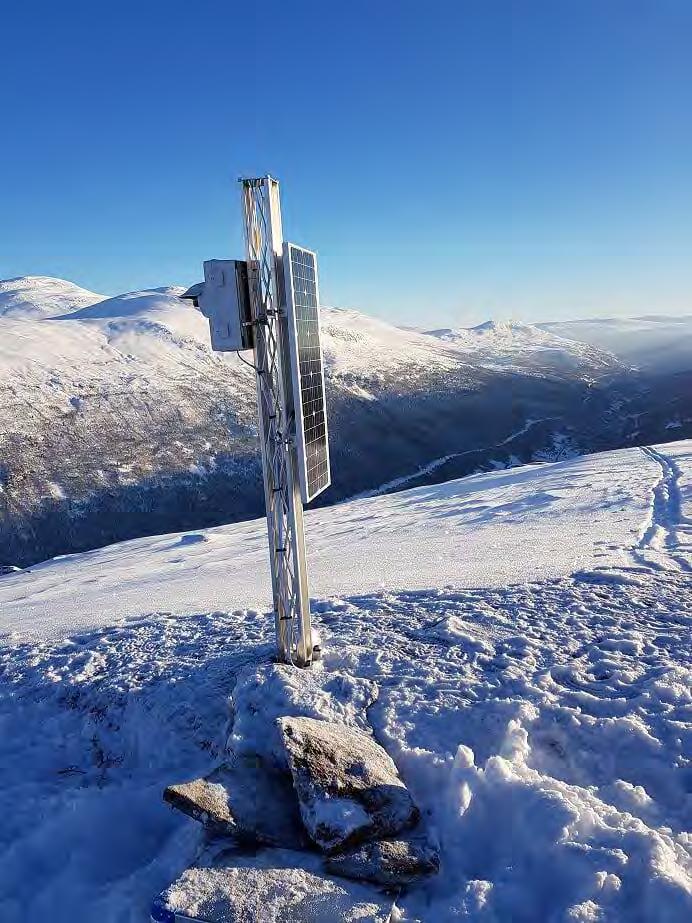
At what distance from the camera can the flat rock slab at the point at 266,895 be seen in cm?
541

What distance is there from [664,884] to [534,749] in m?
2.08

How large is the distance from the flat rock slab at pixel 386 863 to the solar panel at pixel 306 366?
4.48 meters

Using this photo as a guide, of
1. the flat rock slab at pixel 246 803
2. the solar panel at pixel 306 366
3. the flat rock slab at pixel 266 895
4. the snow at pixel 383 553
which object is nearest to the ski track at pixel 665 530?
the snow at pixel 383 553

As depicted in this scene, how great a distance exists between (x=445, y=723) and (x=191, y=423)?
281 ft

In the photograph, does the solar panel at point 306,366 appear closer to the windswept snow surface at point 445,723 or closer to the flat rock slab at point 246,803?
the windswept snow surface at point 445,723

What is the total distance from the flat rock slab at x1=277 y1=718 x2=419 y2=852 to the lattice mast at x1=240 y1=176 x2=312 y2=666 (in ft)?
7.60

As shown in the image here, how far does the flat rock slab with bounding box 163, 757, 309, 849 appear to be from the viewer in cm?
620

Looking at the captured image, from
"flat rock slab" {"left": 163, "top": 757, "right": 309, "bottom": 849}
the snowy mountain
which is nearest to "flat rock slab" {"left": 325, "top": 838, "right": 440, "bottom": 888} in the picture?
"flat rock slab" {"left": 163, "top": 757, "right": 309, "bottom": 849}

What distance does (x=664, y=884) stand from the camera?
524 centimetres

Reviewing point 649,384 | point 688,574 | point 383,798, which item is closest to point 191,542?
point 688,574

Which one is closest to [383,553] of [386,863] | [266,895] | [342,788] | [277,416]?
[277,416]

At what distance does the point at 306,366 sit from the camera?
8.73m

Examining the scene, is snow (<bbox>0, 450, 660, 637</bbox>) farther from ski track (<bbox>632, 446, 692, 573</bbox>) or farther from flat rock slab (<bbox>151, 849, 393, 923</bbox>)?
flat rock slab (<bbox>151, 849, 393, 923</bbox>)

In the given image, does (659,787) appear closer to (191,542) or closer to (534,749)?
(534,749)
